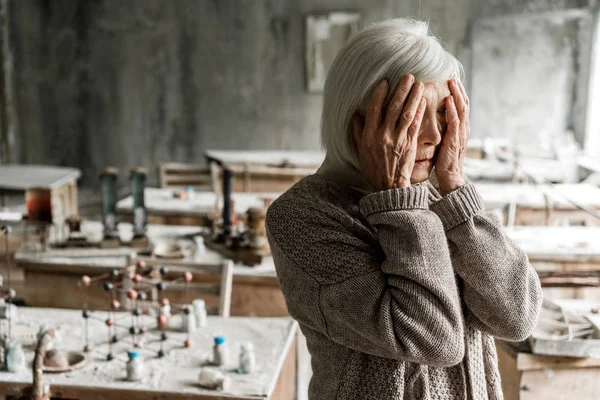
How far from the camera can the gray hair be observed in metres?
1.28

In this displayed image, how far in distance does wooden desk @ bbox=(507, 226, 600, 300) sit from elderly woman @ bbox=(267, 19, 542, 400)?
2.23m

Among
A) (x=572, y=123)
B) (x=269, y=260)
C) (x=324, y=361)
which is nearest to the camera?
(x=324, y=361)

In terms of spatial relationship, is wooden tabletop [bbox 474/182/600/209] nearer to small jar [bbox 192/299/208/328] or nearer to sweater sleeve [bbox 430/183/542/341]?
small jar [bbox 192/299/208/328]

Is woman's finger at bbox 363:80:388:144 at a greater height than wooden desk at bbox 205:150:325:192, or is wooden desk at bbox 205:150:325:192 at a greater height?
woman's finger at bbox 363:80:388:144

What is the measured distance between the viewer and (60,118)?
28.7ft

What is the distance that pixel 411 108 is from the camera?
1253mm

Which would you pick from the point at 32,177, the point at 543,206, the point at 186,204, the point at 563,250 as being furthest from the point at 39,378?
the point at 32,177

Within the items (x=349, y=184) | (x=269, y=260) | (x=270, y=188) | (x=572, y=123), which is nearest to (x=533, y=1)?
(x=572, y=123)

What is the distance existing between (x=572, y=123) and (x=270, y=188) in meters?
3.70

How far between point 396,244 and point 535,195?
4389 millimetres

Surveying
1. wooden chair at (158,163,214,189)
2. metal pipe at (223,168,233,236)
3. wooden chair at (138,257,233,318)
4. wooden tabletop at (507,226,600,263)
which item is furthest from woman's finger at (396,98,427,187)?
wooden chair at (158,163,214,189)

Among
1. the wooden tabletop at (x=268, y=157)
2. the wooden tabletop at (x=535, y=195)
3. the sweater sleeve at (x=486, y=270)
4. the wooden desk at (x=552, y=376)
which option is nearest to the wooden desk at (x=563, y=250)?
the wooden tabletop at (x=535, y=195)

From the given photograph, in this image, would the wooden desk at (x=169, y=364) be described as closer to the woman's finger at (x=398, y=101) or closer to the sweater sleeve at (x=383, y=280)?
the sweater sleeve at (x=383, y=280)

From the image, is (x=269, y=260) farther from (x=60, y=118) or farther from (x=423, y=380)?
(x=60, y=118)
